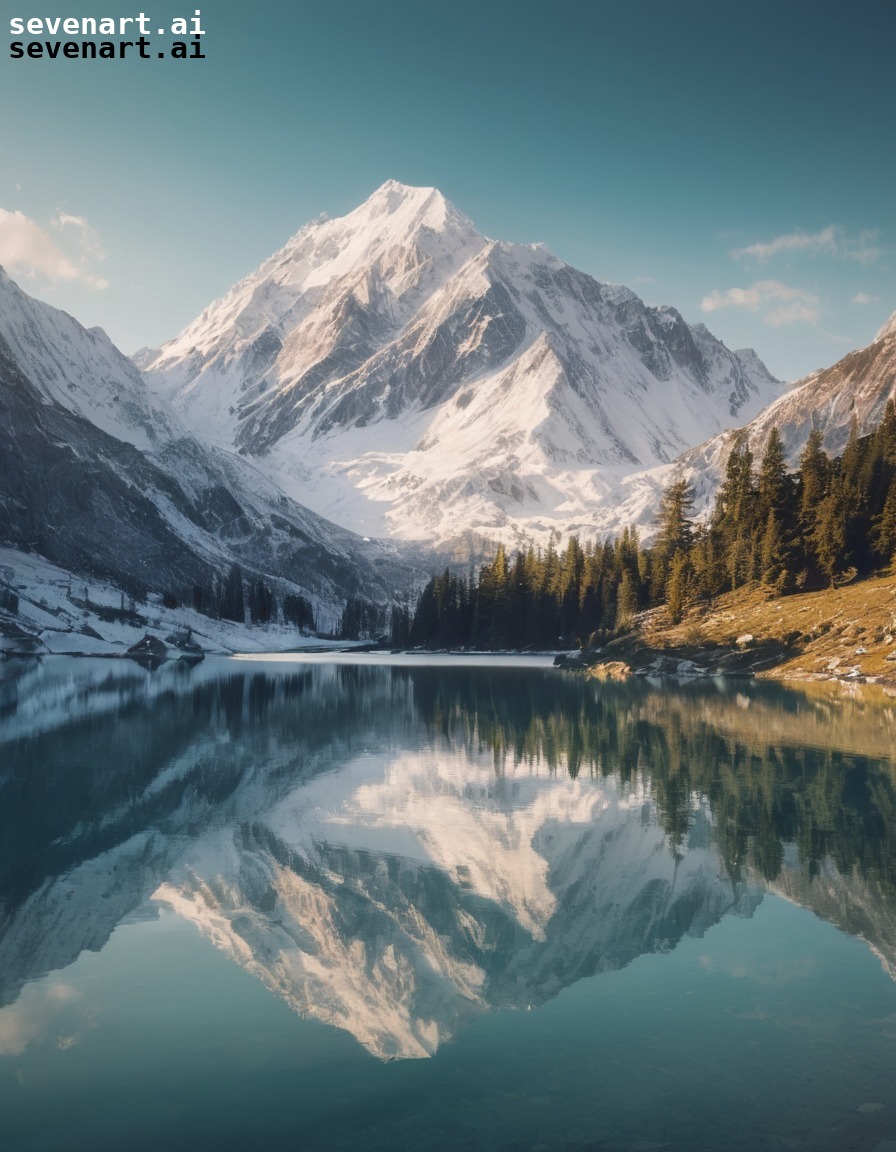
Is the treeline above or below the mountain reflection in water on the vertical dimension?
above

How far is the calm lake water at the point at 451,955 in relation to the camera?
1329 cm

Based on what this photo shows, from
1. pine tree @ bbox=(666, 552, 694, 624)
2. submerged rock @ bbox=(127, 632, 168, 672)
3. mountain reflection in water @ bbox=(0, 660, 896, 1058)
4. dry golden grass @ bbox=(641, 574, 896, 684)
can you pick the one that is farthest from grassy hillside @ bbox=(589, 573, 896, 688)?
submerged rock @ bbox=(127, 632, 168, 672)

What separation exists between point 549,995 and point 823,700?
56.1 metres

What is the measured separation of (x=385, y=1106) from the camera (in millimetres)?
13531

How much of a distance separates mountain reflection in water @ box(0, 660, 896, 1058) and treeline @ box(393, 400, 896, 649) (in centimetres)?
5062

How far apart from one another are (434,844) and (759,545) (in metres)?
95.4

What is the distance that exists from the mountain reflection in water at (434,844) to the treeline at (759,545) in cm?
5062

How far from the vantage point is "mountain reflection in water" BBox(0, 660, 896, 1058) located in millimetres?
19234

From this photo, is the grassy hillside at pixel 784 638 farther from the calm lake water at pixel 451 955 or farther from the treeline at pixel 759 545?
the calm lake water at pixel 451 955

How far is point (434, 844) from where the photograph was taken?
28.8 m

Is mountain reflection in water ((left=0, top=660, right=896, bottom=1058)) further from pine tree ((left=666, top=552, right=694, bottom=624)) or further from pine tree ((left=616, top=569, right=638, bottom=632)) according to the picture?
pine tree ((left=616, top=569, right=638, bottom=632))

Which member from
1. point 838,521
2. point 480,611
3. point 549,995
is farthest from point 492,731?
point 480,611

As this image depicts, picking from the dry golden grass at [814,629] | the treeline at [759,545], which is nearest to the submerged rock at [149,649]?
the treeline at [759,545]

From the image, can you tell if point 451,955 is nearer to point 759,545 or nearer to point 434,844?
point 434,844
